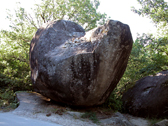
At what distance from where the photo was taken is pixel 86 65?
594 cm

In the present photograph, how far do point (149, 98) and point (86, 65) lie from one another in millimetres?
4644

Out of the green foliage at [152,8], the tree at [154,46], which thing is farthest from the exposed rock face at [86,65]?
the green foliage at [152,8]

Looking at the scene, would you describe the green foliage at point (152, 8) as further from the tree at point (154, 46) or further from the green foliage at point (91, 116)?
the green foliage at point (91, 116)

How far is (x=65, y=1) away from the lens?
1595cm

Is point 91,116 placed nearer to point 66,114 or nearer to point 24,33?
point 66,114

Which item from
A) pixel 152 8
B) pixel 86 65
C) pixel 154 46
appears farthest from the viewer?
pixel 152 8

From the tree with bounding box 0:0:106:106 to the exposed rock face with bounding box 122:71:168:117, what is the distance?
7.16 metres

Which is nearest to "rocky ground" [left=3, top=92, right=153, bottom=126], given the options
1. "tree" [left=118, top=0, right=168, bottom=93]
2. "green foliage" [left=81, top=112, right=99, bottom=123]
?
"green foliage" [left=81, top=112, right=99, bottom=123]

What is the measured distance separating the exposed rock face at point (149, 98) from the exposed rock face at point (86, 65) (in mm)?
2832

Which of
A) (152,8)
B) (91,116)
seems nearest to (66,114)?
(91,116)

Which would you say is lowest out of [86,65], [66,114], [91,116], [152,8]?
[91,116]

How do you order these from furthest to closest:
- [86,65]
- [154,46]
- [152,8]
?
[152,8] → [154,46] → [86,65]

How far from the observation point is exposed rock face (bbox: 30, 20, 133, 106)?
592cm

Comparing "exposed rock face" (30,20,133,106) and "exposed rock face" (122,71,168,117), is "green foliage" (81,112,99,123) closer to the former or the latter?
"exposed rock face" (30,20,133,106)
